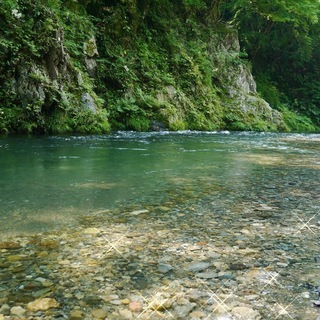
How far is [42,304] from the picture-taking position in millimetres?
1789

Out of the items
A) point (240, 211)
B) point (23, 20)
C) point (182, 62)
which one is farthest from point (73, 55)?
point (240, 211)

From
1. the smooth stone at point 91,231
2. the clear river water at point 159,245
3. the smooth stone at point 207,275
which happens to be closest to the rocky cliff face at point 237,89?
the clear river water at point 159,245

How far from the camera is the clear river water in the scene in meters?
1.83

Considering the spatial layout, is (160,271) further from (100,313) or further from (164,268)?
(100,313)

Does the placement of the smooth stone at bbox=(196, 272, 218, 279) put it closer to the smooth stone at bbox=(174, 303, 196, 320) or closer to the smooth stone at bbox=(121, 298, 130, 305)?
the smooth stone at bbox=(174, 303, 196, 320)

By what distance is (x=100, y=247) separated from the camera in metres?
2.50

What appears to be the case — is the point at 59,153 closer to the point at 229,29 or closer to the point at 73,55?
the point at 73,55

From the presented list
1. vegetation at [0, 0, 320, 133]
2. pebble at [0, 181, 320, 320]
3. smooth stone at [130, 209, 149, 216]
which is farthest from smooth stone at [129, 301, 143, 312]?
vegetation at [0, 0, 320, 133]

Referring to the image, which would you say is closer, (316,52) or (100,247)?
(100,247)

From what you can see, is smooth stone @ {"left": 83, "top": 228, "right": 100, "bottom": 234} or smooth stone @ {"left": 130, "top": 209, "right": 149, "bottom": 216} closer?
smooth stone @ {"left": 83, "top": 228, "right": 100, "bottom": 234}

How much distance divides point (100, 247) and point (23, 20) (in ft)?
35.7

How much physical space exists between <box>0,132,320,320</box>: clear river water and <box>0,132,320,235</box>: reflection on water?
22mm

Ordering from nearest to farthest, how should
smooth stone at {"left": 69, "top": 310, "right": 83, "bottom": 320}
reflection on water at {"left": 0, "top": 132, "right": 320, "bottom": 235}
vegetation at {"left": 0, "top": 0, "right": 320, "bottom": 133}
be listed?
smooth stone at {"left": 69, "top": 310, "right": 83, "bottom": 320}
reflection on water at {"left": 0, "top": 132, "right": 320, "bottom": 235}
vegetation at {"left": 0, "top": 0, "right": 320, "bottom": 133}

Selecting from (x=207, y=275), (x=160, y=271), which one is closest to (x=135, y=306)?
(x=160, y=271)
